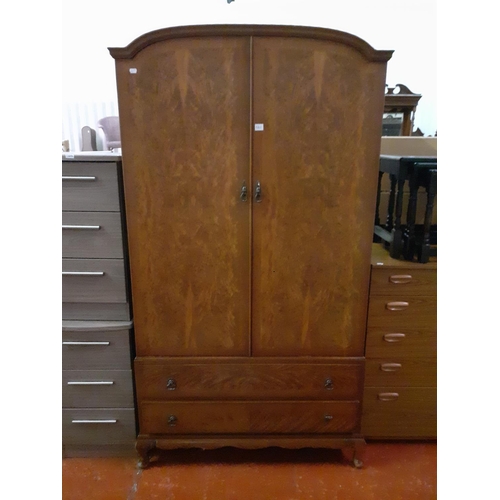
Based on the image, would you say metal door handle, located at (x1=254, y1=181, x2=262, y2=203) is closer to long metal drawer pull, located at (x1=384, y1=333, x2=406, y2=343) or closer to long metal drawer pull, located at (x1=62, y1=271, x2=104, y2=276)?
long metal drawer pull, located at (x1=62, y1=271, x2=104, y2=276)

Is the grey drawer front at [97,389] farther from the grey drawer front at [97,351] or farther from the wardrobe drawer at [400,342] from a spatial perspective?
the wardrobe drawer at [400,342]

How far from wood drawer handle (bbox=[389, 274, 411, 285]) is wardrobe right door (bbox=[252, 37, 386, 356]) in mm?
139

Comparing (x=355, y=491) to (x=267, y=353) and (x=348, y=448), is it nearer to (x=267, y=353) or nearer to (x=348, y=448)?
(x=348, y=448)

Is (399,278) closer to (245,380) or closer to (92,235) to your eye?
(245,380)

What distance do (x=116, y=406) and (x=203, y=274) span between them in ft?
2.57

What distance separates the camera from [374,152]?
142 centimetres

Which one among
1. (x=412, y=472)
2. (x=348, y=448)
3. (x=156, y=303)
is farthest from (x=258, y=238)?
(x=412, y=472)

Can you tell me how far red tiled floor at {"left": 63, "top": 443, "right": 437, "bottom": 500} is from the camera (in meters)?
1.60

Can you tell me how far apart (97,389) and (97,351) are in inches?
7.4

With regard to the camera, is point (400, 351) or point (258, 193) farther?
point (400, 351)

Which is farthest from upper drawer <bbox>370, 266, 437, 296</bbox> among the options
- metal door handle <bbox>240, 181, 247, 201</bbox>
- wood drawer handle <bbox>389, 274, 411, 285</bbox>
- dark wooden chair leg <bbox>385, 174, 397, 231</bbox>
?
metal door handle <bbox>240, 181, 247, 201</bbox>

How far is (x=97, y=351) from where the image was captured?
1.68 meters

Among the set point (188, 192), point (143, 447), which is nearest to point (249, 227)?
point (188, 192)

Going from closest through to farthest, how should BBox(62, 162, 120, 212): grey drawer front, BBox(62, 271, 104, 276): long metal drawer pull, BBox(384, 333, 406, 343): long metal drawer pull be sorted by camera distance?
BBox(62, 162, 120, 212): grey drawer front, BBox(62, 271, 104, 276): long metal drawer pull, BBox(384, 333, 406, 343): long metal drawer pull
